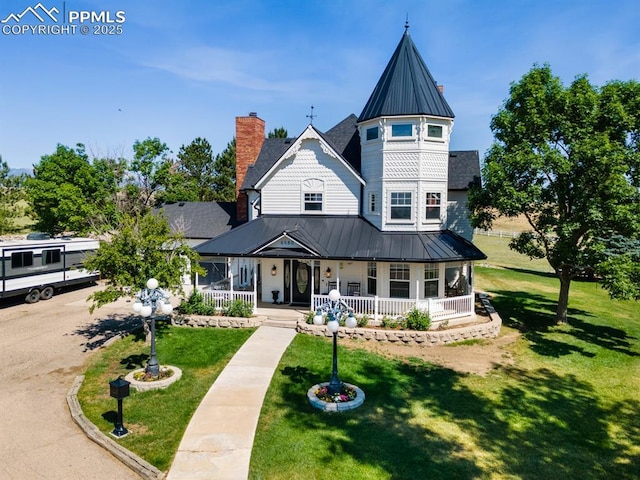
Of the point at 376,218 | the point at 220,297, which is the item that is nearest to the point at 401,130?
the point at 376,218

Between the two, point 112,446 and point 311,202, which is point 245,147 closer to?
point 311,202

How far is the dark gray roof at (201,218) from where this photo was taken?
26578 mm

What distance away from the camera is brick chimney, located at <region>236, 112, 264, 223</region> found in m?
26.1

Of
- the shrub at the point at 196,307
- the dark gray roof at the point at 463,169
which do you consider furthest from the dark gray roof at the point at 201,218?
the dark gray roof at the point at 463,169

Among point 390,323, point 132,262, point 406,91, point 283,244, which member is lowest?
point 390,323

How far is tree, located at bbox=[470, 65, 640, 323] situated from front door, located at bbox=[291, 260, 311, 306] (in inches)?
335

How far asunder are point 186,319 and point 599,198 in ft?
56.6

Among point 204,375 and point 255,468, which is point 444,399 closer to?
point 255,468

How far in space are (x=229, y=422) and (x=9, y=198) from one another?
134 feet

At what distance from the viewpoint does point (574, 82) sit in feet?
56.6

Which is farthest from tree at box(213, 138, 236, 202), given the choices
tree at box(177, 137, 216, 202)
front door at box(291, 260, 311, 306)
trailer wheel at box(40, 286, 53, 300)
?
front door at box(291, 260, 311, 306)

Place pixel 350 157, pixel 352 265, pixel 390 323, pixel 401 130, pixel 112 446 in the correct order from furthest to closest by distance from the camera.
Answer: pixel 350 157 → pixel 352 265 → pixel 401 130 → pixel 390 323 → pixel 112 446

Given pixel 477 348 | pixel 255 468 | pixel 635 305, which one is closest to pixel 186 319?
pixel 255 468

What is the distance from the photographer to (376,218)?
2066 centimetres
